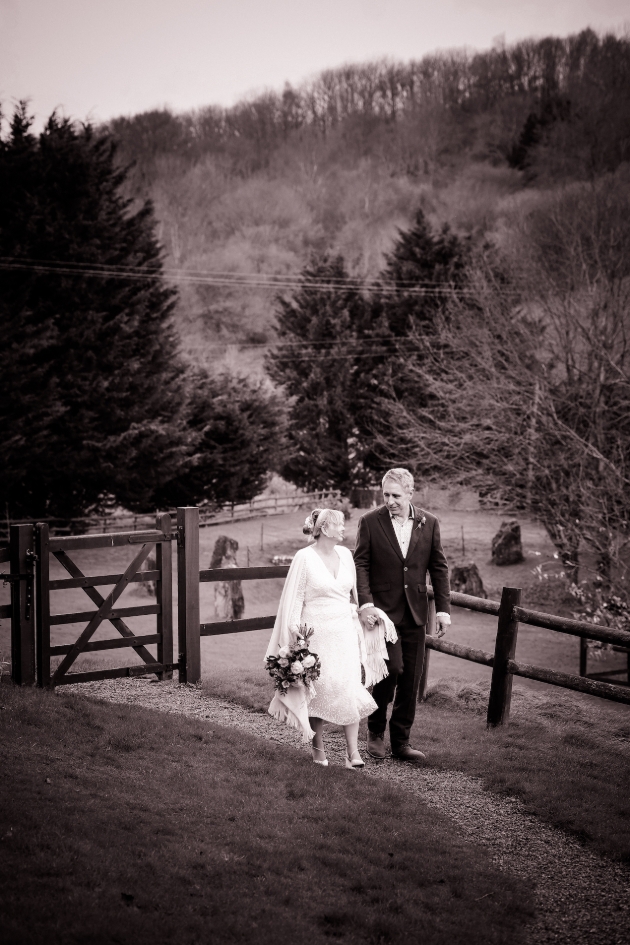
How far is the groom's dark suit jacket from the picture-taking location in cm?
673

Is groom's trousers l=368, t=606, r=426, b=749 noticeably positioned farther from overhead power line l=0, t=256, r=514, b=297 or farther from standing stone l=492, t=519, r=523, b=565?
overhead power line l=0, t=256, r=514, b=297

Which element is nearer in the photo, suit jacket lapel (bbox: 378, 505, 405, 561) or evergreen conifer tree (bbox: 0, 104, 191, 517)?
suit jacket lapel (bbox: 378, 505, 405, 561)

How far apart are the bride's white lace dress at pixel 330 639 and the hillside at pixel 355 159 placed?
3658 centimetres

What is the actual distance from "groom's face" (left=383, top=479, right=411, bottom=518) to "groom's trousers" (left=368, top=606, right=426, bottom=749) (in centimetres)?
76

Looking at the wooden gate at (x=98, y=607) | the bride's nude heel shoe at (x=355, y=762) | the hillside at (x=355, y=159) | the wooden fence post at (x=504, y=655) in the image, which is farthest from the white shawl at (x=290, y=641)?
the hillside at (x=355, y=159)

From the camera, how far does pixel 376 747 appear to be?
677 centimetres

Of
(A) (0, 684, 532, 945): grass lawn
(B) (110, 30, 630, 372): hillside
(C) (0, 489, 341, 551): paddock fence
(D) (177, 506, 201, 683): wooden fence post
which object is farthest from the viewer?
(B) (110, 30, 630, 372): hillside

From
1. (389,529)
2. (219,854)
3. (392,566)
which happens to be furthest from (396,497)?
(219,854)

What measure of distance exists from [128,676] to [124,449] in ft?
68.1

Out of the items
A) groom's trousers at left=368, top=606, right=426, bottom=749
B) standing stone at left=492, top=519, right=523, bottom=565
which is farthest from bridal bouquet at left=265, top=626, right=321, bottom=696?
standing stone at left=492, top=519, right=523, bottom=565

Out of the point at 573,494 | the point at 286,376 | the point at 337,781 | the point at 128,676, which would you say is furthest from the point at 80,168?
the point at 337,781

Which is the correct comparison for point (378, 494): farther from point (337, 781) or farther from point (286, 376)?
point (337, 781)

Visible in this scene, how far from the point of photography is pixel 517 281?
27.2 meters

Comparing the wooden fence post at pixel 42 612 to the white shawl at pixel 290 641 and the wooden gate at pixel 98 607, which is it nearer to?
the wooden gate at pixel 98 607
